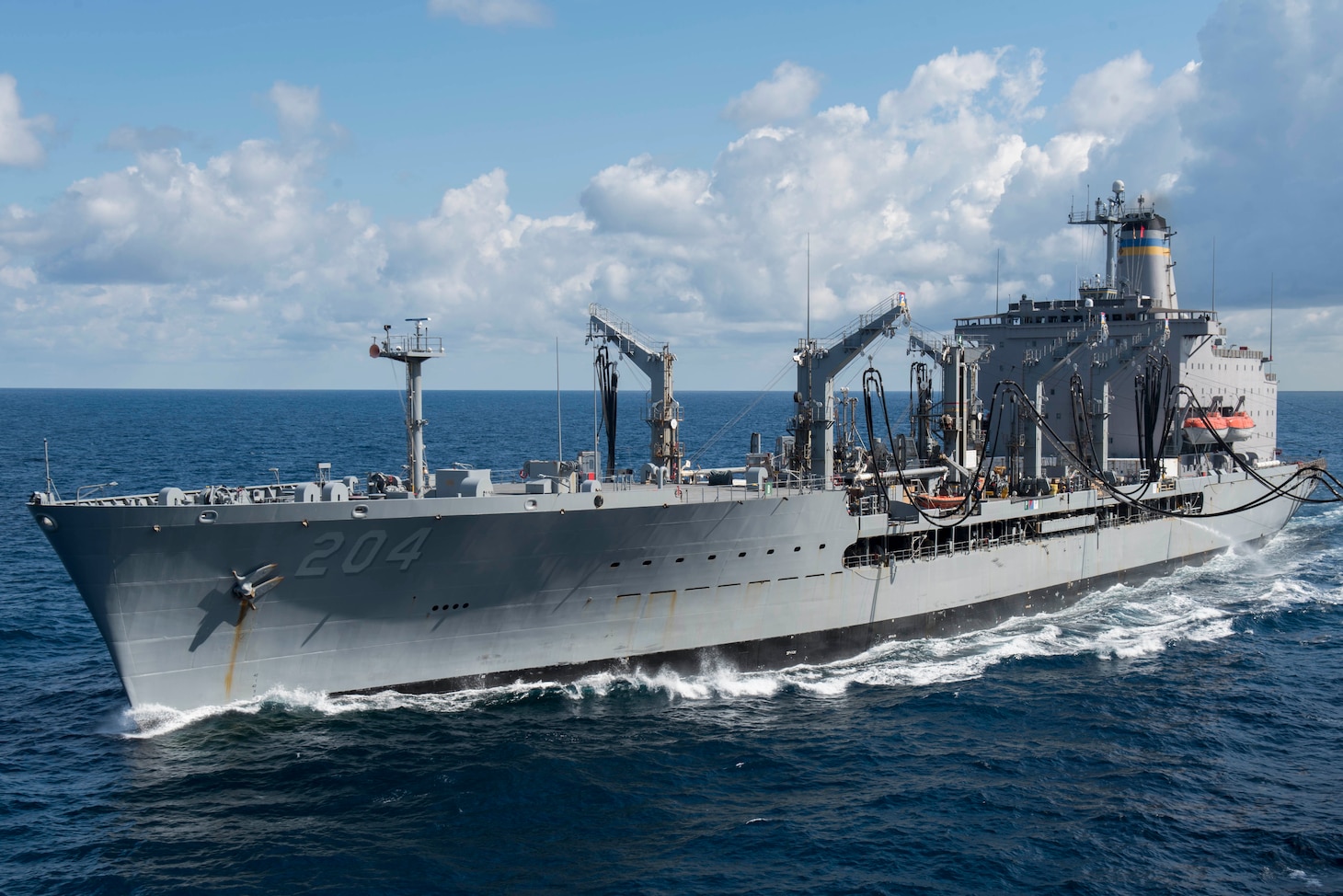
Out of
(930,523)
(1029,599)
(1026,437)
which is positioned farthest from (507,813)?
(1026,437)

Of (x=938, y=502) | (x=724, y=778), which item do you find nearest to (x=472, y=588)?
(x=724, y=778)

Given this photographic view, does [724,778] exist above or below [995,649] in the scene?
below

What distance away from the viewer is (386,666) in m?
20.1

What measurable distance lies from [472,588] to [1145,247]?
3303 cm

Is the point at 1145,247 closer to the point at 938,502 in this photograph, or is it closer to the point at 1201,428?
the point at 1201,428

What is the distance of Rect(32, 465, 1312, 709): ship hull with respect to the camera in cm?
1808

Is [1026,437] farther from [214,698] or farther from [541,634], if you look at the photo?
[214,698]

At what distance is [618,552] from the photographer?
68.4ft

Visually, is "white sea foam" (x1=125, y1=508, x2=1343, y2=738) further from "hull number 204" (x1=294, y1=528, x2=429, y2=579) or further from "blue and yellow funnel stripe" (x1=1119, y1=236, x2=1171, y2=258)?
"blue and yellow funnel stripe" (x1=1119, y1=236, x2=1171, y2=258)

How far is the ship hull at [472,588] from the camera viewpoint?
18078 mm

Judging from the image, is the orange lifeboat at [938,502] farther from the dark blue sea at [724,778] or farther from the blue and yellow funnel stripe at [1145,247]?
the blue and yellow funnel stripe at [1145,247]

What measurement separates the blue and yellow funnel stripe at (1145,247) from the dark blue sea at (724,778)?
1905 cm

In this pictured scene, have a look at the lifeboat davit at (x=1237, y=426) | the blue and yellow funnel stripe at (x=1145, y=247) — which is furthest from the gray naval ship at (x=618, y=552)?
the blue and yellow funnel stripe at (x=1145, y=247)

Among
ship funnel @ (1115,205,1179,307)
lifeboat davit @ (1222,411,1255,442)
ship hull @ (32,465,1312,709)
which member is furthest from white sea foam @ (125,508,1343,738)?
ship funnel @ (1115,205,1179,307)
